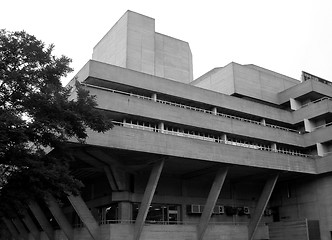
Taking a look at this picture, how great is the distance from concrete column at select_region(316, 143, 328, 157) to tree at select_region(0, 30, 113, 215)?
29.2m

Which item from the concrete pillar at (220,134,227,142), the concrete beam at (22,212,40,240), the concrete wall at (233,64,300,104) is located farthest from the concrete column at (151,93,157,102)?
the concrete beam at (22,212,40,240)

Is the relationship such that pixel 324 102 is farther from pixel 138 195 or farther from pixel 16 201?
pixel 16 201

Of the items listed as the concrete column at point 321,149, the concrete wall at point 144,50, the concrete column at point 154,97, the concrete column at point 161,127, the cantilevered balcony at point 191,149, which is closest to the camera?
the cantilevered balcony at point 191,149

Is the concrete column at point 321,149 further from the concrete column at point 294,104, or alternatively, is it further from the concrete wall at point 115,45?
the concrete wall at point 115,45

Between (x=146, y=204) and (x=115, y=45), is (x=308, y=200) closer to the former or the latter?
(x=146, y=204)

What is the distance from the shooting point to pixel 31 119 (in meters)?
17.4

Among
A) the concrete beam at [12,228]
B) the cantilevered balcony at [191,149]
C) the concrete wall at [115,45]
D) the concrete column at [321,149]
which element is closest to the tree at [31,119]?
the cantilevered balcony at [191,149]

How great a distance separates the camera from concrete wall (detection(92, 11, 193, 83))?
47406 mm

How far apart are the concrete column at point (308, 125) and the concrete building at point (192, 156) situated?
0.41 feet

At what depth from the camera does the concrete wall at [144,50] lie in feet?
156

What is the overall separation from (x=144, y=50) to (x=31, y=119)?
32.3 meters

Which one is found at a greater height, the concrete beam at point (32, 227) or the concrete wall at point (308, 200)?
the concrete wall at point (308, 200)

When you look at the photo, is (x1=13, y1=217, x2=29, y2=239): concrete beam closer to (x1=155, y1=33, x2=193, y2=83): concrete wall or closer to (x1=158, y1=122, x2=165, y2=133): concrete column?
(x1=158, y1=122, x2=165, y2=133): concrete column

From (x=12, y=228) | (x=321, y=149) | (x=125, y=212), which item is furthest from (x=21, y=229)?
(x=321, y=149)
